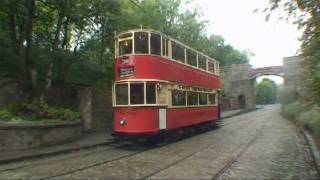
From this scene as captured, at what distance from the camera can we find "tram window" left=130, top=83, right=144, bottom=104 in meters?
17.4

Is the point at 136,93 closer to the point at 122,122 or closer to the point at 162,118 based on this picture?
the point at 122,122

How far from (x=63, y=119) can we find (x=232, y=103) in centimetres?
5321

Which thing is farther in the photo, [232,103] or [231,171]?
[232,103]

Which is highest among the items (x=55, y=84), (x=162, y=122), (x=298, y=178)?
(x=55, y=84)

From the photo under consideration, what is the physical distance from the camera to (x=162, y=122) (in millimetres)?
18516

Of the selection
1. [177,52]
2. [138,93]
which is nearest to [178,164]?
[138,93]

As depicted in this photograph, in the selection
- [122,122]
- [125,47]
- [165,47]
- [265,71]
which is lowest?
[122,122]

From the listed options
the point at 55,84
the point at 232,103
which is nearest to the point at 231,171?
the point at 55,84

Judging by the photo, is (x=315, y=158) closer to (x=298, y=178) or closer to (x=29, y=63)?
(x=298, y=178)

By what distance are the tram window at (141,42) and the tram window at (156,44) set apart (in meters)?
0.27

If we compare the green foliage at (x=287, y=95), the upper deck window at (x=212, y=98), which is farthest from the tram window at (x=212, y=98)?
the green foliage at (x=287, y=95)

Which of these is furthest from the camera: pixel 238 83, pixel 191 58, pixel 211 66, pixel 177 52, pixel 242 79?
Answer: pixel 238 83

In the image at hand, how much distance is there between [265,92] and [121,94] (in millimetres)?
110388

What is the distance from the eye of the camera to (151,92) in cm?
1767
